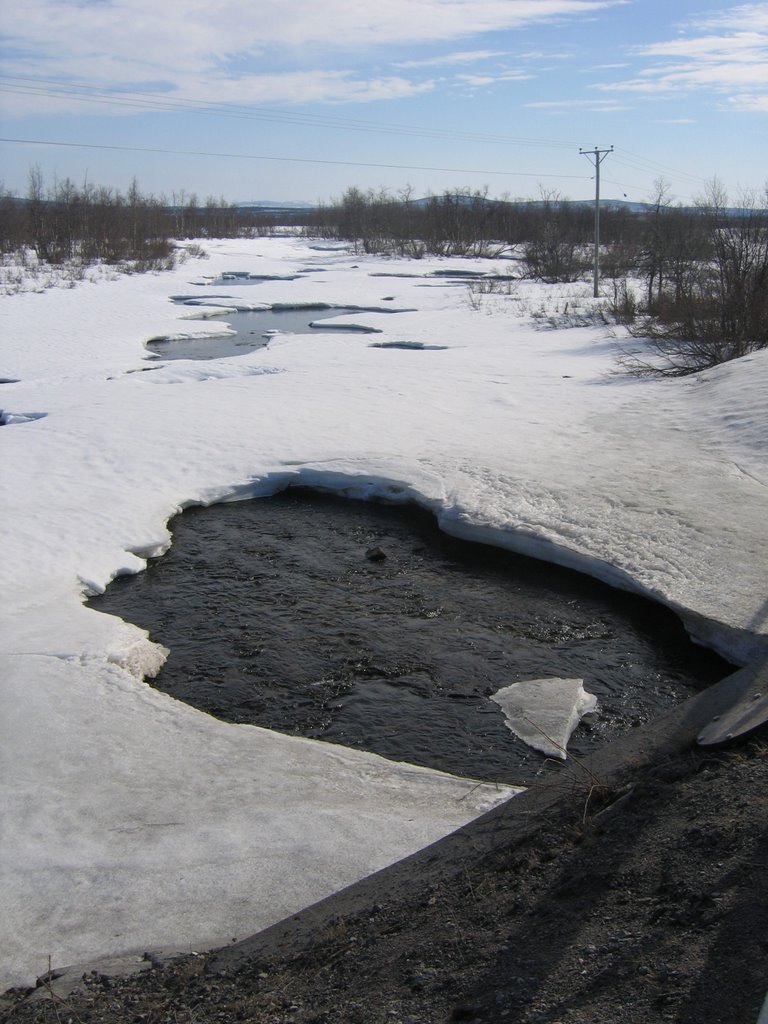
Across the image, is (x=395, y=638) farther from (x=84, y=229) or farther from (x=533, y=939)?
(x=84, y=229)

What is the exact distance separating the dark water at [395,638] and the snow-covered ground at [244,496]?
12.3 inches

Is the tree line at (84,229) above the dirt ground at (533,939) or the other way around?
above

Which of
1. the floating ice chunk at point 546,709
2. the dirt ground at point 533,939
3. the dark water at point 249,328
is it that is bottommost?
the floating ice chunk at point 546,709

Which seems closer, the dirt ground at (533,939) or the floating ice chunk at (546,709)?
the dirt ground at (533,939)

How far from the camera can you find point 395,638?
710 centimetres

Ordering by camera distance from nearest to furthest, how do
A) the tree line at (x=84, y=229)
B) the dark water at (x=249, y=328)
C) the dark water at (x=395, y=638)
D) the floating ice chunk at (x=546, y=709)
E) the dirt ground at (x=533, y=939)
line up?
1. the dirt ground at (x=533, y=939)
2. the floating ice chunk at (x=546, y=709)
3. the dark water at (x=395, y=638)
4. the dark water at (x=249, y=328)
5. the tree line at (x=84, y=229)

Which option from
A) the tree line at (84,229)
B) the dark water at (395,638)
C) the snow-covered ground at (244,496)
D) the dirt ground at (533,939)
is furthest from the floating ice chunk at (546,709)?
the tree line at (84,229)

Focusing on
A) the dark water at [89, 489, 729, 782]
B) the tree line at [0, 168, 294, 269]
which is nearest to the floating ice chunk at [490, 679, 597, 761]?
the dark water at [89, 489, 729, 782]

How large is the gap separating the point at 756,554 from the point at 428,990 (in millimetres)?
5782

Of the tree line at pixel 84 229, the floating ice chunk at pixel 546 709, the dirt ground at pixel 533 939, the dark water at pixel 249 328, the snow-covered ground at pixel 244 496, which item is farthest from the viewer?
the tree line at pixel 84 229

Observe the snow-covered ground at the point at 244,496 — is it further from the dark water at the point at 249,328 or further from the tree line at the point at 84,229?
the tree line at the point at 84,229

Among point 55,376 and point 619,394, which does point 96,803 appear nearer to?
point 619,394

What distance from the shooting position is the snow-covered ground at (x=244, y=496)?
4.20 m

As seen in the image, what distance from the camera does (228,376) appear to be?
17312mm
